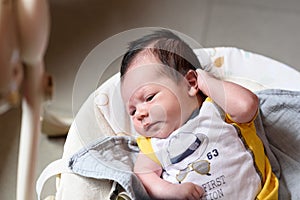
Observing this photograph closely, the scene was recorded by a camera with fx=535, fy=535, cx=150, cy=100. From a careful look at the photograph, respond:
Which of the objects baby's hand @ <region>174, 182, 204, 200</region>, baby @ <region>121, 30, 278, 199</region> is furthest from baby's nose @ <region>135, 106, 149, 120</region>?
baby's hand @ <region>174, 182, 204, 200</region>

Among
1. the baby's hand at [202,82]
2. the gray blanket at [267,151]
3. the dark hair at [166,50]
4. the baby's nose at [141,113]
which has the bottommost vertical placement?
the gray blanket at [267,151]

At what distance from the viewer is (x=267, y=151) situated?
913 mm

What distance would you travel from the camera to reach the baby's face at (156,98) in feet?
2.72

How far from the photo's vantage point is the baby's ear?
0.86 metres

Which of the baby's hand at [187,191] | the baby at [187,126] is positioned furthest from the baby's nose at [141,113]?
the baby's hand at [187,191]

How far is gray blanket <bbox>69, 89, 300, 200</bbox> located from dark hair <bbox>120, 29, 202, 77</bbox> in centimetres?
13

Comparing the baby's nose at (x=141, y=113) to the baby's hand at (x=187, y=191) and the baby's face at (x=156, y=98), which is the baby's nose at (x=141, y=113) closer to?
the baby's face at (x=156, y=98)

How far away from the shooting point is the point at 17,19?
465mm

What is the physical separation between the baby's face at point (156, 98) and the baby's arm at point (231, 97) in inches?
1.5

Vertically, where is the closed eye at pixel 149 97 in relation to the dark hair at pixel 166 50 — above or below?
below

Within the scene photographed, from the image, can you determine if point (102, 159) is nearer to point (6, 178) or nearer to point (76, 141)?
point (76, 141)

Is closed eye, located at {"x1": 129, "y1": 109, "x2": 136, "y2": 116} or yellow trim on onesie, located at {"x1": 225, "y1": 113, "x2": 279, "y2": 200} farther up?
closed eye, located at {"x1": 129, "y1": 109, "x2": 136, "y2": 116}

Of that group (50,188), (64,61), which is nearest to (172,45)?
Result: (50,188)

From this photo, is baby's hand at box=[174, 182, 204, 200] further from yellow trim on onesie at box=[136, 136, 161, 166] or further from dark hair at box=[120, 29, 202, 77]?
dark hair at box=[120, 29, 202, 77]
